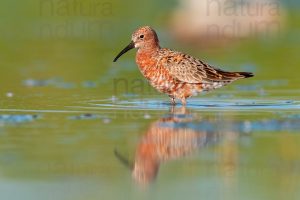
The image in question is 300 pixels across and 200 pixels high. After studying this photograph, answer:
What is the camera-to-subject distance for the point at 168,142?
912 centimetres

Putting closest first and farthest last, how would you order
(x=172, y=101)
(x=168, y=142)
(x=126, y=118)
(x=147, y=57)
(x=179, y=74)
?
1. (x=168, y=142)
2. (x=126, y=118)
3. (x=179, y=74)
4. (x=147, y=57)
5. (x=172, y=101)

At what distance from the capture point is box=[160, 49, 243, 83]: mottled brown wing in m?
12.7

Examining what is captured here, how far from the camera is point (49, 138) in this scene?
963cm

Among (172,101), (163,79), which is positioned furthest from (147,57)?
(172,101)

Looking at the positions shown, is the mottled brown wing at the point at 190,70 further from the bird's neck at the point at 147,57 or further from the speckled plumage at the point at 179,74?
the bird's neck at the point at 147,57

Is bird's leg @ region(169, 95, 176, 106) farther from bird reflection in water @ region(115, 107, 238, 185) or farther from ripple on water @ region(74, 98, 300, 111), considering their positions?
bird reflection in water @ region(115, 107, 238, 185)

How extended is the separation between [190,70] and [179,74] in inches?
7.3

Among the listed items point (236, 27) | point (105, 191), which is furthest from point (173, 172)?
point (236, 27)

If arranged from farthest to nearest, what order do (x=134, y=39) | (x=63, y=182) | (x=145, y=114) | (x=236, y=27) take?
(x=236, y=27) → (x=134, y=39) → (x=145, y=114) → (x=63, y=182)

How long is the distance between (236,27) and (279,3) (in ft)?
8.78

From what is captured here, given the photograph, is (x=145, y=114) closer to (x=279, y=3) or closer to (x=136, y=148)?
(x=136, y=148)

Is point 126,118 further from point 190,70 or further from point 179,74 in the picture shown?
point 190,70

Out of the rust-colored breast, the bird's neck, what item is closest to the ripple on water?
the rust-colored breast

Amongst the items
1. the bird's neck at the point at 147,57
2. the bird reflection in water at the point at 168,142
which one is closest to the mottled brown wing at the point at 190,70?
the bird's neck at the point at 147,57
